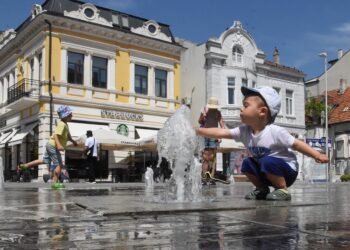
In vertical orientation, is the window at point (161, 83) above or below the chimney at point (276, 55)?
below

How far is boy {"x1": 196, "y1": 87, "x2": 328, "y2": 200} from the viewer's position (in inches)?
215

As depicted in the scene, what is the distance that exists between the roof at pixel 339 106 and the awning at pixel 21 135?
27.7 m

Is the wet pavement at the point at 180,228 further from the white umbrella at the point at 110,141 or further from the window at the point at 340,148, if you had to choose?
the window at the point at 340,148

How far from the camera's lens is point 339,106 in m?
47.8

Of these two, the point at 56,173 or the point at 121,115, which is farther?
the point at 121,115

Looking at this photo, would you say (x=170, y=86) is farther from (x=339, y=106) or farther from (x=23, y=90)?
(x=339, y=106)

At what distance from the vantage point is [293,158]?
5676 mm

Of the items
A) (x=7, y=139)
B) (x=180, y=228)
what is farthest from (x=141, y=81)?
(x=180, y=228)

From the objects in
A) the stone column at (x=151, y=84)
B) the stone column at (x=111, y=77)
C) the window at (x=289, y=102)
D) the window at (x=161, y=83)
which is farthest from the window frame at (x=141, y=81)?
the window at (x=289, y=102)

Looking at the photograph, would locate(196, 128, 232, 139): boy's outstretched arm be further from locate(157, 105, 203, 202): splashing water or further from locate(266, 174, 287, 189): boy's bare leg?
locate(157, 105, 203, 202): splashing water

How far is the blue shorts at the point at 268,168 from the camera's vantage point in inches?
219

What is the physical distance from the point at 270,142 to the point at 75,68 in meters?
24.8

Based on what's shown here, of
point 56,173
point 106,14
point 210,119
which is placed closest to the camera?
point 56,173

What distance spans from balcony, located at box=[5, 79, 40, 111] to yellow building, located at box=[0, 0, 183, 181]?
59 millimetres
